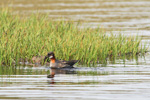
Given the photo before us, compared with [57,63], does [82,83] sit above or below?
below

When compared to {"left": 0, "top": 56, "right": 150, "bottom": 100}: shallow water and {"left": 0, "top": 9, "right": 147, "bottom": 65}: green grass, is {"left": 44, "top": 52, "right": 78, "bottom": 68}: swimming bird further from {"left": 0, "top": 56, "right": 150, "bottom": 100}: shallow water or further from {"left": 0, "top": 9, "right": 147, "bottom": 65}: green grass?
{"left": 0, "top": 9, "right": 147, "bottom": 65}: green grass

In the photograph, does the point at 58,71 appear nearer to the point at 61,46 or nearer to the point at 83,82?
the point at 61,46

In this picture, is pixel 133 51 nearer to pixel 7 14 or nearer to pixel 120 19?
pixel 7 14

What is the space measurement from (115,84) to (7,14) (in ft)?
39.4

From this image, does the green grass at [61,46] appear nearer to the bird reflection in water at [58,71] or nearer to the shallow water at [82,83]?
the shallow water at [82,83]

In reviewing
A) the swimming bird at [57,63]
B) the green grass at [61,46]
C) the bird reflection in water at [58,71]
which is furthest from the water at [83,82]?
the green grass at [61,46]

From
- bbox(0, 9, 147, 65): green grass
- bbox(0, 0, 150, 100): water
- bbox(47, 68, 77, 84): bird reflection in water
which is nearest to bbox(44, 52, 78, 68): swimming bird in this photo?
bbox(47, 68, 77, 84): bird reflection in water

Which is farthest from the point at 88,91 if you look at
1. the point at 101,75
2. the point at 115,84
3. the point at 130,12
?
the point at 130,12

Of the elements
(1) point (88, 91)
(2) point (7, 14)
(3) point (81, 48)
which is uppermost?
(2) point (7, 14)

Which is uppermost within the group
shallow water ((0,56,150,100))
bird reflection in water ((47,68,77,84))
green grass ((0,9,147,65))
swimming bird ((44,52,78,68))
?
green grass ((0,9,147,65))

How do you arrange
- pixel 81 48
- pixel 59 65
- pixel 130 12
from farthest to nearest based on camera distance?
pixel 130 12
pixel 81 48
pixel 59 65

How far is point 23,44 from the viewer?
17766mm

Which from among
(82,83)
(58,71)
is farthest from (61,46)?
(82,83)

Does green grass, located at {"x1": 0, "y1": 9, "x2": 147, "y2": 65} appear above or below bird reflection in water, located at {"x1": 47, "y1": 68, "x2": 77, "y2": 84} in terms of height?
above
